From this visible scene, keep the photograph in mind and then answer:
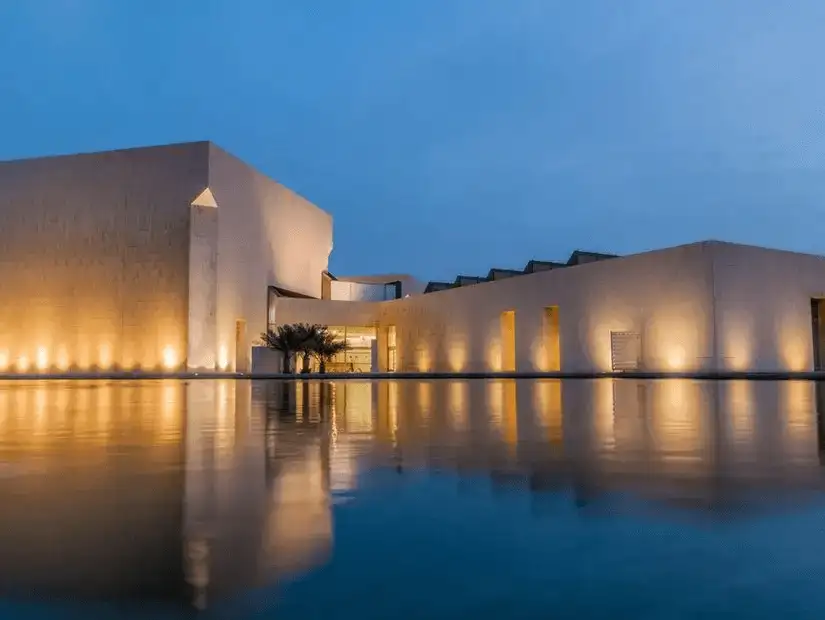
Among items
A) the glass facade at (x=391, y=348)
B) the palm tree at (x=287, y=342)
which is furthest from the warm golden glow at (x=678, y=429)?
the glass facade at (x=391, y=348)

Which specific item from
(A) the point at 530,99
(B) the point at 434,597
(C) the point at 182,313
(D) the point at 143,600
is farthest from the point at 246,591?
(A) the point at 530,99

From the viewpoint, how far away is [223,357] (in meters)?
26.1

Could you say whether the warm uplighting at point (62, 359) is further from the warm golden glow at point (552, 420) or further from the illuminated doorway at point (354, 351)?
the warm golden glow at point (552, 420)

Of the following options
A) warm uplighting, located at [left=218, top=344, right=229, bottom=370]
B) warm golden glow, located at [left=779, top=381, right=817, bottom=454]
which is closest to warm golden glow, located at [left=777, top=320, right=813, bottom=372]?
warm golden glow, located at [left=779, top=381, right=817, bottom=454]

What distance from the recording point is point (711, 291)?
18156 mm

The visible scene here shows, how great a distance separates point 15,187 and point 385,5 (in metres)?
80.2

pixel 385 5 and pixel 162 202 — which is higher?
pixel 385 5

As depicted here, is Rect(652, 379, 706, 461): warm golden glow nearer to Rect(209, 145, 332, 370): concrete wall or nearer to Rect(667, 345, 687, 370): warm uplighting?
Rect(667, 345, 687, 370): warm uplighting

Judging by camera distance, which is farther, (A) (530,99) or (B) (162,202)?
(A) (530,99)

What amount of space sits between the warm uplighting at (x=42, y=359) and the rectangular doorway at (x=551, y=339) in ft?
59.8

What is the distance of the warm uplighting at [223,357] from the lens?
2585 cm

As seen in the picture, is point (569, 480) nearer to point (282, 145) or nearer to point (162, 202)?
point (162, 202)

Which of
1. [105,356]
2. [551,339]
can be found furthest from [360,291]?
[551,339]

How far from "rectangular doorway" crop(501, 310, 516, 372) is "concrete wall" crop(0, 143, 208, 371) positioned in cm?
1143
